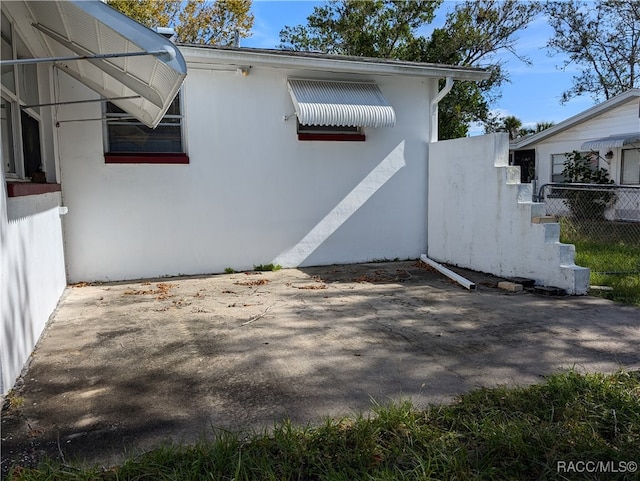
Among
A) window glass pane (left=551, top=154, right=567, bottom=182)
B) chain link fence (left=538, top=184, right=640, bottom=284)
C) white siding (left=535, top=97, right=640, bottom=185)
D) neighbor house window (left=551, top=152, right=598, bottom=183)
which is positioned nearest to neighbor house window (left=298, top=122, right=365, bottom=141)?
chain link fence (left=538, top=184, right=640, bottom=284)

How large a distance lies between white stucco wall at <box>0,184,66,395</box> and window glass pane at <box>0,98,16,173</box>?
375mm

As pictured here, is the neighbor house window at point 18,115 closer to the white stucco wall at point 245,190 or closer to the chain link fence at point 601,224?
the white stucco wall at point 245,190

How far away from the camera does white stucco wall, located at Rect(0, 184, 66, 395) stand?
3172mm

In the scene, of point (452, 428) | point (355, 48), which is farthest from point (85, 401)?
point (355, 48)

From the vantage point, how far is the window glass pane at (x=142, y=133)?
286 inches

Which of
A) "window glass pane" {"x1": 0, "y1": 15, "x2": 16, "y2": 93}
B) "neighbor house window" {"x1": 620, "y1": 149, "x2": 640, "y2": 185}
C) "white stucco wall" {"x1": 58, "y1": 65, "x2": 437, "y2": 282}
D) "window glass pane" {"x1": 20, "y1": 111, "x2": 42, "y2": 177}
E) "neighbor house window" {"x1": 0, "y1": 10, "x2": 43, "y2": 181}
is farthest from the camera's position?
"neighbor house window" {"x1": 620, "y1": 149, "x2": 640, "y2": 185}

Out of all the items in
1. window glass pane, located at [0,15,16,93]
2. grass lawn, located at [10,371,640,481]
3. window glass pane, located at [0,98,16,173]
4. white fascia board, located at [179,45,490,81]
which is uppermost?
white fascia board, located at [179,45,490,81]

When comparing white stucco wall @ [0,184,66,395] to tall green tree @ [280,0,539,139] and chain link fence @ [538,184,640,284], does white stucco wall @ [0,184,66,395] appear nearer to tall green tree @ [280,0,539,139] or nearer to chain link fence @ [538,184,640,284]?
chain link fence @ [538,184,640,284]

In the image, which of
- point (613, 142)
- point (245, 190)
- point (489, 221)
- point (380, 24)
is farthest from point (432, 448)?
point (380, 24)

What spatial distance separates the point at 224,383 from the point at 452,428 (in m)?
1.61

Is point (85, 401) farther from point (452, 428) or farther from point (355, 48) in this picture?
point (355, 48)

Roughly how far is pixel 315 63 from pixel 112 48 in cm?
414

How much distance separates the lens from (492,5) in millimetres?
20688

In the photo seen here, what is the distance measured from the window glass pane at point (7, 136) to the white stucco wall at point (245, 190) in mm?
2474
